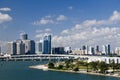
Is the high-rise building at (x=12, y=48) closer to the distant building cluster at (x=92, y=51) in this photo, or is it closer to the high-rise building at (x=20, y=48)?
the high-rise building at (x=20, y=48)

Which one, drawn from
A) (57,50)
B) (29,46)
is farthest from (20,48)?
(57,50)

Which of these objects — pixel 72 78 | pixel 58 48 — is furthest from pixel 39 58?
pixel 72 78

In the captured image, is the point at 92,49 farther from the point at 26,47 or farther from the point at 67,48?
the point at 26,47

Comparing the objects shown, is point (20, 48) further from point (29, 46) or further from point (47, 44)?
point (47, 44)

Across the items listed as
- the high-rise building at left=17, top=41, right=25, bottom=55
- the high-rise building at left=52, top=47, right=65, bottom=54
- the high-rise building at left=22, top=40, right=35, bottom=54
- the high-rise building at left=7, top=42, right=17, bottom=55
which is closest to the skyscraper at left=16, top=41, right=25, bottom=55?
the high-rise building at left=17, top=41, right=25, bottom=55

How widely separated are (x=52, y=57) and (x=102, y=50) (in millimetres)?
21711

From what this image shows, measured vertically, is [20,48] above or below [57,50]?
above

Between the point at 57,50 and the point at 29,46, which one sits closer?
the point at 57,50

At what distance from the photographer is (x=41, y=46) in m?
75.4

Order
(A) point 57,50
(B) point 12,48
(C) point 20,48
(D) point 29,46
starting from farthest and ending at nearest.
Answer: (D) point 29,46 → (C) point 20,48 → (B) point 12,48 → (A) point 57,50

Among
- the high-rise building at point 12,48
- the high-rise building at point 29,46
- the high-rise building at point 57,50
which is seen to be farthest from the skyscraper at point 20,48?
the high-rise building at point 57,50

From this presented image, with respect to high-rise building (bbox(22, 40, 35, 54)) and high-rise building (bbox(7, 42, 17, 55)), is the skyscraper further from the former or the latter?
high-rise building (bbox(22, 40, 35, 54))

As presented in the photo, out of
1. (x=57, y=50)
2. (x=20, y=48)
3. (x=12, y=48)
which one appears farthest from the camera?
(x=20, y=48)

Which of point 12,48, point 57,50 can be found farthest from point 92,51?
point 12,48
